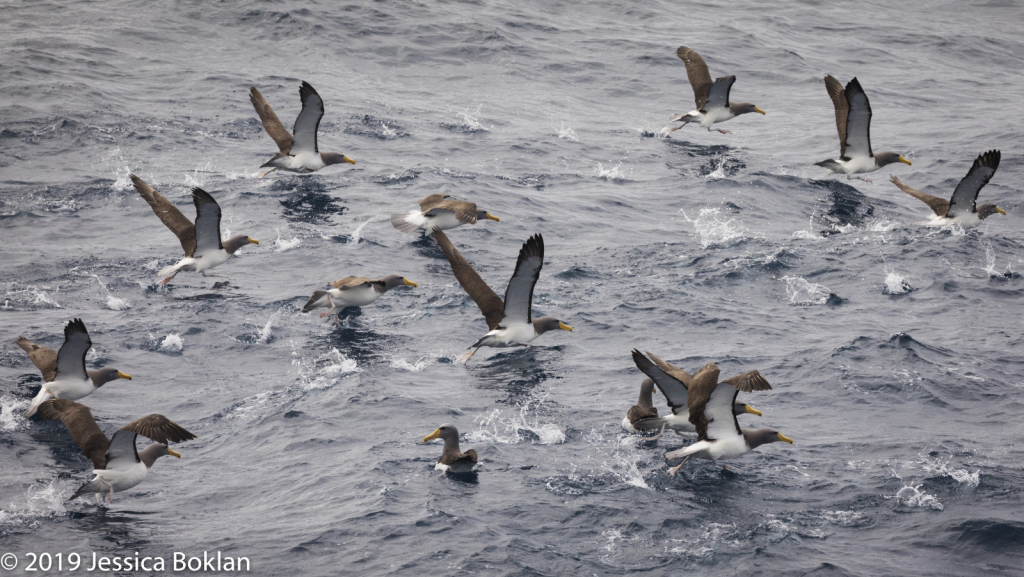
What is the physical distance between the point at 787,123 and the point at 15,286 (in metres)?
23.6

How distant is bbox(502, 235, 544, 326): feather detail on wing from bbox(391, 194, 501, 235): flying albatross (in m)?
5.27

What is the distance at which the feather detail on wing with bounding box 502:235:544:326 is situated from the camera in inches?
552

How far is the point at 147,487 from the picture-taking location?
12.0 meters

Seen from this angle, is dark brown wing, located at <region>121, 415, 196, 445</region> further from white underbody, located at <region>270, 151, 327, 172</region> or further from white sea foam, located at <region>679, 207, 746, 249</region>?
white underbody, located at <region>270, 151, 327, 172</region>

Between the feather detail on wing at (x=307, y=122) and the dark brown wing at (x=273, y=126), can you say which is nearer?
the feather detail on wing at (x=307, y=122)

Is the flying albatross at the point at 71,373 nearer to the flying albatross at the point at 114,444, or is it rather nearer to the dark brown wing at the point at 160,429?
the flying albatross at the point at 114,444

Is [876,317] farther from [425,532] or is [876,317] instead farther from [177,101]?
[177,101]

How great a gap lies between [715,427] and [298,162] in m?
14.8

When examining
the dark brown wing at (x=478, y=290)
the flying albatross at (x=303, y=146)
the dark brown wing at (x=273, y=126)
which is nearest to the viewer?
the dark brown wing at (x=478, y=290)

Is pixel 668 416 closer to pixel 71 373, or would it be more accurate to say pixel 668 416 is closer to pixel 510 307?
pixel 510 307

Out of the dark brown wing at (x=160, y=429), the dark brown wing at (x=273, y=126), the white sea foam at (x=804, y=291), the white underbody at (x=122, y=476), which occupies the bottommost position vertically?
the white underbody at (x=122, y=476)

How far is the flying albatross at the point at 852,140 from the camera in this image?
23.2 m

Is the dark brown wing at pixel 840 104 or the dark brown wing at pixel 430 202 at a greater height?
the dark brown wing at pixel 840 104

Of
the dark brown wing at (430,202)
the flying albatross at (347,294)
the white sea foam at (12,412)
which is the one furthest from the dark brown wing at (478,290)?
the white sea foam at (12,412)
